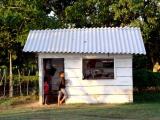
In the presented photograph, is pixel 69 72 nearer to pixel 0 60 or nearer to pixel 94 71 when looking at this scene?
pixel 94 71

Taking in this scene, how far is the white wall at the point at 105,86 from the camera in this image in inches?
858

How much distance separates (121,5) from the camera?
29969 millimetres

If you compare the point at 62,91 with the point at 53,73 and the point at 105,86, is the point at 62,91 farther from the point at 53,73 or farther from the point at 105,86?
the point at 53,73

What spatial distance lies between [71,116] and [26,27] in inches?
350

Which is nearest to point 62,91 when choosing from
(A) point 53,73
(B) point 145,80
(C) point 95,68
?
(C) point 95,68

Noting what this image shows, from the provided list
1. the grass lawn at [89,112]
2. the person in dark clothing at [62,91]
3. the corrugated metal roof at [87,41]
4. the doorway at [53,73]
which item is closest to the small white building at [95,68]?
the corrugated metal roof at [87,41]

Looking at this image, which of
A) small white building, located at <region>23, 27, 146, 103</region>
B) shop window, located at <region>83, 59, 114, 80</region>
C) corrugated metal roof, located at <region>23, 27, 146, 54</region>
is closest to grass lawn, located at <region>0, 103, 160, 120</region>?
small white building, located at <region>23, 27, 146, 103</region>

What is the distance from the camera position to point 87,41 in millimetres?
22812

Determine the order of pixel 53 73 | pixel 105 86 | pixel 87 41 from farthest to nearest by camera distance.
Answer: pixel 53 73, pixel 87 41, pixel 105 86

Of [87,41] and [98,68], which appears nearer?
[98,68]

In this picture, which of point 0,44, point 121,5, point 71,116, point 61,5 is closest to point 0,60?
point 0,44

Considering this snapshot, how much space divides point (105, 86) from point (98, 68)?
83 cm

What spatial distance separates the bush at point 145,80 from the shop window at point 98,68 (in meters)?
6.23

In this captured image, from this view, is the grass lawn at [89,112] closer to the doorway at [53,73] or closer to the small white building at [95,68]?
the small white building at [95,68]
